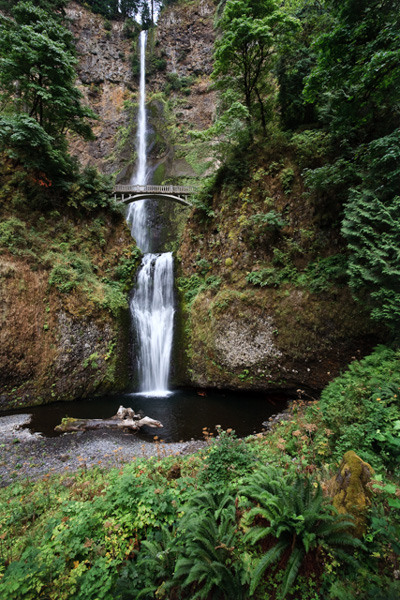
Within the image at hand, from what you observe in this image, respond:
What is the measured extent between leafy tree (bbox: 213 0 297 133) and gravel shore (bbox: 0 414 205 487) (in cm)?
1252

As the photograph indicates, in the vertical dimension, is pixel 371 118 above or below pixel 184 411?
above

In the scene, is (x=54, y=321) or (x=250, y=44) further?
(x=250, y=44)

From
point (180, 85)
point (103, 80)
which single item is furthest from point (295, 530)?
point (103, 80)

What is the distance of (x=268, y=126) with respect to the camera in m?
11.9

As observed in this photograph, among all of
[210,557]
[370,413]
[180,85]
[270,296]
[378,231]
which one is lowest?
[210,557]

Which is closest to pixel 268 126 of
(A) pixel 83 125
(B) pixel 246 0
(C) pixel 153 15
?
(B) pixel 246 0

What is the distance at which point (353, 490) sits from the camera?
2.40 m

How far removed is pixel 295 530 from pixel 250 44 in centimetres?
1541

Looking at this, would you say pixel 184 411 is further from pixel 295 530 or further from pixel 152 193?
pixel 152 193

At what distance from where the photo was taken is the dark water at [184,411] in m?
Result: 7.81

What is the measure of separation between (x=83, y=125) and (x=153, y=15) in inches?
1436

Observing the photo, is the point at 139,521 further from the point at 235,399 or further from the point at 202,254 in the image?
the point at 202,254

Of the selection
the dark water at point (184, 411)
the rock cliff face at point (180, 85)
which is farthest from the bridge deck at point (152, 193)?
the dark water at point (184, 411)

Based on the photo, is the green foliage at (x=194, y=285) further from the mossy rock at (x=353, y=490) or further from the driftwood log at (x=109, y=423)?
the mossy rock at (x=353, y=490)
